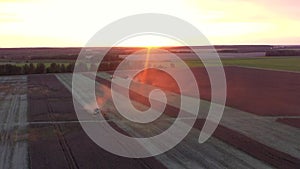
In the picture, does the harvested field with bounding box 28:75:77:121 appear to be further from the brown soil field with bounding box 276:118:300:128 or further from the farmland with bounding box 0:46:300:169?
the brown soil field with bounding box 276:118:300:128

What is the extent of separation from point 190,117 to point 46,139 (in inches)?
429

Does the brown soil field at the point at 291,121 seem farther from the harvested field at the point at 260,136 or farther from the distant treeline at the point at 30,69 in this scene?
the distant treeline at the point at 30,69

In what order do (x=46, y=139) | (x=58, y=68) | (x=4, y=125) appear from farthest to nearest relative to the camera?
(x=58, y=68) < (x=4, y=125) < (x=46, y=139)

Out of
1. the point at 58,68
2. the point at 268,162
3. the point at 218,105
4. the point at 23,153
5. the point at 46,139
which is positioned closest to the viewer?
the point at 268,162

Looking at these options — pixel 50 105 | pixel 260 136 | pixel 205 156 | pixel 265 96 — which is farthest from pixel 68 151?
pixel 265 96

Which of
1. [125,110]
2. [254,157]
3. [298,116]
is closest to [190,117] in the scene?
[125,110]

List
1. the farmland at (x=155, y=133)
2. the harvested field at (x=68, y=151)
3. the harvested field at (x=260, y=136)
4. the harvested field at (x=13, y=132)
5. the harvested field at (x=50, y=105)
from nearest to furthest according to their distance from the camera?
the harvested field at (x=68, y=151)
the farmland at (x=155, y=133)
the harvested field at (x=13, y=132)
the harvested field at (x=260, y=136)
the harvested field at (x=50, y=105)

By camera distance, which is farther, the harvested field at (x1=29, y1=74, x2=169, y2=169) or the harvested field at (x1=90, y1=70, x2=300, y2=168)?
the harvested field at (x1=90, y1=70, x2=300, y2=168)

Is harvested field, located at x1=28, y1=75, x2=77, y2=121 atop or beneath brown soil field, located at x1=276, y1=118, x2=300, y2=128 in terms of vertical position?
beneath

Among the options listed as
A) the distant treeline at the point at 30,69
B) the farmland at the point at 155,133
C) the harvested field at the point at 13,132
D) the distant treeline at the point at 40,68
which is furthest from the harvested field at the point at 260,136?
the distant treeline at the point at 30,69

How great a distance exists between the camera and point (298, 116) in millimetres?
→ 29547

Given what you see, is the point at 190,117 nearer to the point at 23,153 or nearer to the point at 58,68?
the point at 23,153

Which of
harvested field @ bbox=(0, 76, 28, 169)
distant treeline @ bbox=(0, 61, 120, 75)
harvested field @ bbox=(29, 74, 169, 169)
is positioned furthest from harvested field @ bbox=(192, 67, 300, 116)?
distant treeline @ bbox=(0, 61, 120, 75)

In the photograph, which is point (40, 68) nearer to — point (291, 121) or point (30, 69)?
point (30, 69)
